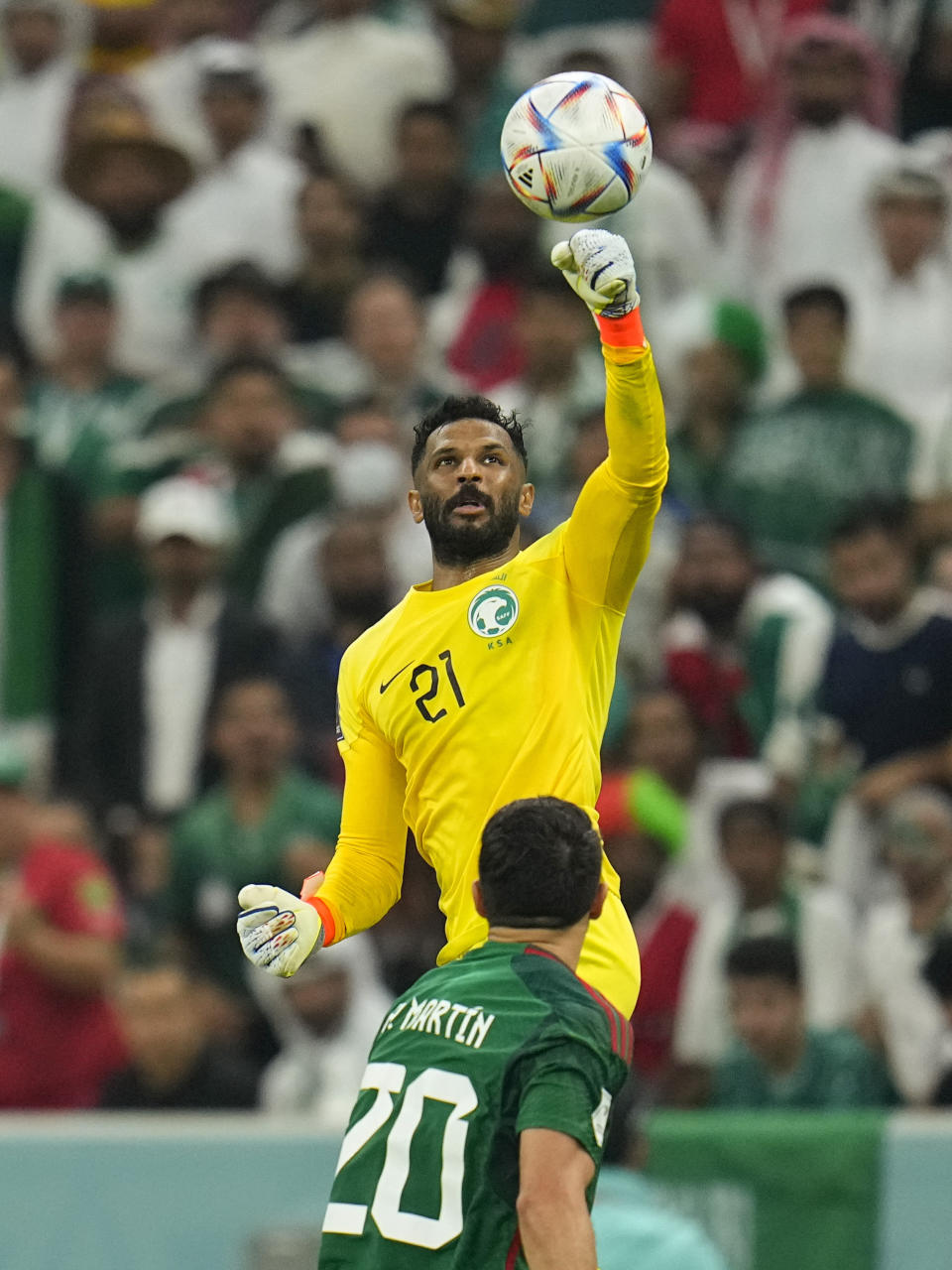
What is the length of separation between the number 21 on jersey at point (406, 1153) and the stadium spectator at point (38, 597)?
19.1ft

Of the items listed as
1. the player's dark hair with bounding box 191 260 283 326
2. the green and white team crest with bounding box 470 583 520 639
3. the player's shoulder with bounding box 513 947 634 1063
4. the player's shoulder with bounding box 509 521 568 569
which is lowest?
the player's shoulder with bounding box 513 947 634 1063

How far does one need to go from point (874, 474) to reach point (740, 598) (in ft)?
Result: 3.31

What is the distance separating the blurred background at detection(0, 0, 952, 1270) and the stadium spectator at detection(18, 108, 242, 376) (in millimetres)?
20

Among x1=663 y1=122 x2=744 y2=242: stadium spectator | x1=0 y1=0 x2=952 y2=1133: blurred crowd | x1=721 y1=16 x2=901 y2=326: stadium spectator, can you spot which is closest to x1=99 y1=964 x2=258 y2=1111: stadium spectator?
x1=0 y1=0 x2=952 y2=1133: blurred crowd

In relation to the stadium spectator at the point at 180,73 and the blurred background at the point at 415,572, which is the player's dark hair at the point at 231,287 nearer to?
the blurred background at the point at 415,572

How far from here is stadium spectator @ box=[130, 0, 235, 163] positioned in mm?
12094

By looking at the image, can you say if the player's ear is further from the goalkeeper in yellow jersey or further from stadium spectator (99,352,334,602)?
stadium spectator (99,352,334,602)

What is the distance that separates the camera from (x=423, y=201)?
37.5ft

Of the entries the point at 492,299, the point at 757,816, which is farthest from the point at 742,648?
the point at 492,299

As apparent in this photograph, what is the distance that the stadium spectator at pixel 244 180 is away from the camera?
37.4 ft

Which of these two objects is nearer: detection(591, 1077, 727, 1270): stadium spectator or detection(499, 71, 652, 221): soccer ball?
detection(499, 71, 652, 221): soccer ball

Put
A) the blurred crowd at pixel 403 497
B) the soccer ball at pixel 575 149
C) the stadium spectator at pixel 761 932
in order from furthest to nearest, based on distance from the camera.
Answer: the blurred crowd at pixel 403 497 < the stadium spectator at pixel 761 932 < the soccer ball at pixel 575 149

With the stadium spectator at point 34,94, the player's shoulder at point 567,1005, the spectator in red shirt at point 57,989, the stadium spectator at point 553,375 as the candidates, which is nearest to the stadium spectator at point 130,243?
the stadium spectator at point 34,94

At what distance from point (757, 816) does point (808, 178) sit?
3.59 meters
